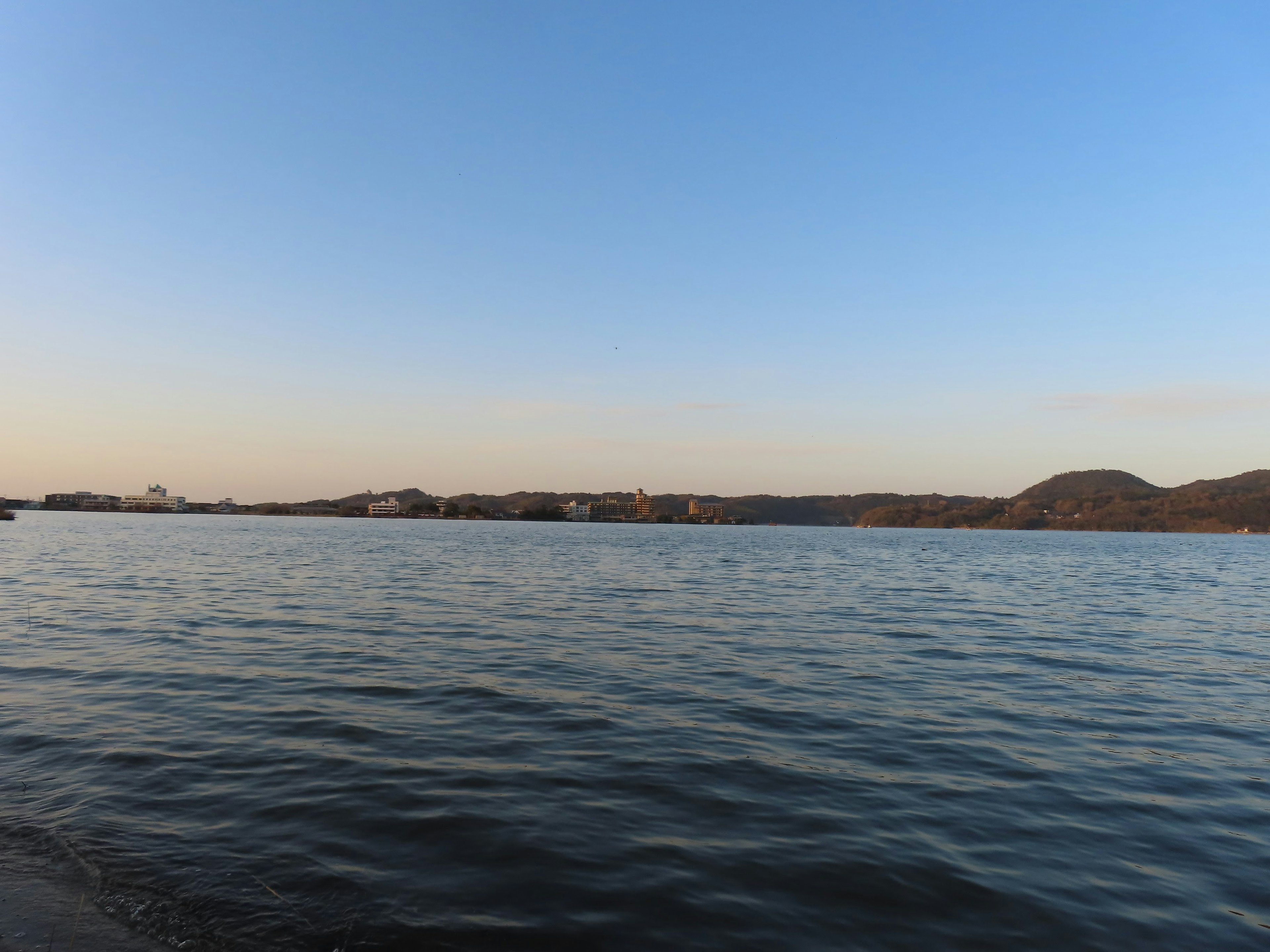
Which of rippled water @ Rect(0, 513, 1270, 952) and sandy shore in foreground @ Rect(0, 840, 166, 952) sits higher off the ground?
sandy shore in foreground @ Rect(0, 840, 166, 952)

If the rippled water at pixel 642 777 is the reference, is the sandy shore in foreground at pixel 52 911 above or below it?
above

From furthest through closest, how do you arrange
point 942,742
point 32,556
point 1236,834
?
point 32,556
point 942,742
point 1236,834

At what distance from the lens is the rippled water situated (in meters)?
7.68

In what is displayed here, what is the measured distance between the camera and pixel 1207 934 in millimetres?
7586

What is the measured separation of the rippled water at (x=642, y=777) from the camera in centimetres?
768

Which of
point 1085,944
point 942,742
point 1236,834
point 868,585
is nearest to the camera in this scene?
point 1085,944

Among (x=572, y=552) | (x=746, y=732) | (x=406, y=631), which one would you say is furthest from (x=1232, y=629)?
(x=572, y=552)

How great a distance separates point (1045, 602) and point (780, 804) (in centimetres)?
3464

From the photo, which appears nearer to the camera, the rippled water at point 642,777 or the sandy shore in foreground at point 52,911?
the sandy shore in foreground at point 52,911

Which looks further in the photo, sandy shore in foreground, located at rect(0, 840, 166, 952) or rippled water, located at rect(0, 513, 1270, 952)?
rippled water, located at rect(0, 513, 1270, 952)

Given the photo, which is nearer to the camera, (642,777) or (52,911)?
(52,911)

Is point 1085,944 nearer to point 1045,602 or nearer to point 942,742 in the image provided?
point 942,742

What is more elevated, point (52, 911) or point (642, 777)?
point (52, 911)

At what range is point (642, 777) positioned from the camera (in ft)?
38.2
